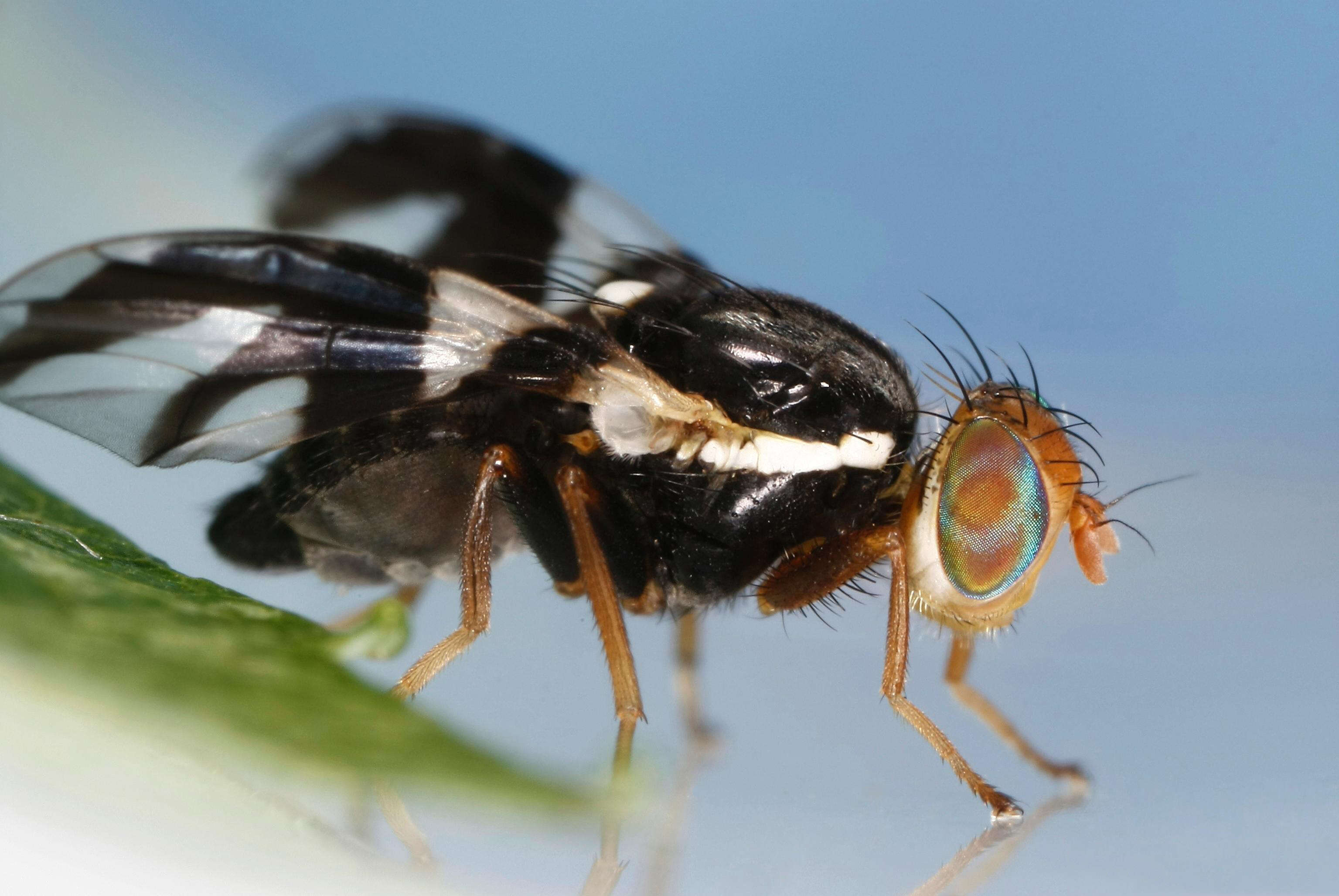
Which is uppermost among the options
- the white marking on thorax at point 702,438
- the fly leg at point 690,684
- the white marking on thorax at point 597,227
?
the white marking on thorax at point 597,227

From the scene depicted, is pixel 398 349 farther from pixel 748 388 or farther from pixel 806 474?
pixel 806 474

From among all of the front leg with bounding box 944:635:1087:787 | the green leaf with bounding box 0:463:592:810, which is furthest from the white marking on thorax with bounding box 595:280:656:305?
the green leaf with bounding box 0:463:592:810

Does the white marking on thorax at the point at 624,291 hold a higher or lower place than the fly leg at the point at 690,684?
higher

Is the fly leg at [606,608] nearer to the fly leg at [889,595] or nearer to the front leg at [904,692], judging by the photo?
the fly leg at [889,595]

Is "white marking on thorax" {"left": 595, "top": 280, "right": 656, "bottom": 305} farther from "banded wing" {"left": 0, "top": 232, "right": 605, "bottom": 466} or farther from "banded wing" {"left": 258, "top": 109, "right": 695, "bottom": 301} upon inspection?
"banded wing" {"left": 258, "top": 109, "right": 695, "bottom": 301}

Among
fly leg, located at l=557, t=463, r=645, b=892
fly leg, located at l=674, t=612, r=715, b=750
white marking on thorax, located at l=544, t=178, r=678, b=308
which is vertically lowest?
fly leg, located at l=674, t=612, r=715, b=750

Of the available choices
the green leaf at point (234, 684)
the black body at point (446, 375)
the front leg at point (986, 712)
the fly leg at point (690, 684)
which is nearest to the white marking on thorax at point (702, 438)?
the black body at point (446, 375)
